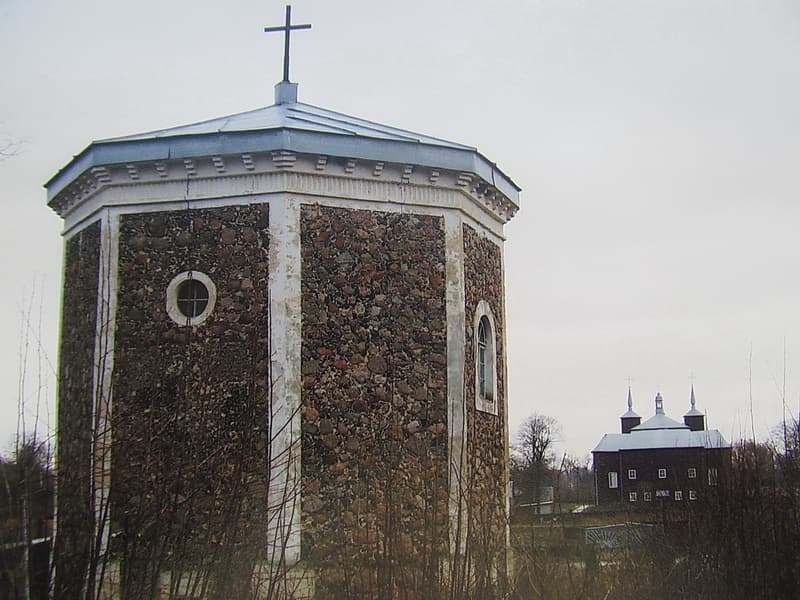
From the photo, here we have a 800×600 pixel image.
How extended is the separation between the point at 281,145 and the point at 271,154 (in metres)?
0.18

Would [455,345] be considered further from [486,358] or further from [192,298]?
[192,298]

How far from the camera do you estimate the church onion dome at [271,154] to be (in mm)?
13820

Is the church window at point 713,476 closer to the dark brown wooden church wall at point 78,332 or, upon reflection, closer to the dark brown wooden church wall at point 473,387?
the dark brown wooden church wall at point 473,387

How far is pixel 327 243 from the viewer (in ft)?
45.4

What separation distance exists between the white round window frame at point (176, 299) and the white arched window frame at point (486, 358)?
3.67 metres

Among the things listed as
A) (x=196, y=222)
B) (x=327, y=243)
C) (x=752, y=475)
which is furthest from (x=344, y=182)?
(x=752, y=475)

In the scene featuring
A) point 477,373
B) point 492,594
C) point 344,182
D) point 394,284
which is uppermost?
point 344,182

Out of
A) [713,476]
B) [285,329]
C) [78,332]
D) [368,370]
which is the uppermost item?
[78,332]

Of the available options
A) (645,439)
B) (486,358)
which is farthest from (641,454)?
(486,358)


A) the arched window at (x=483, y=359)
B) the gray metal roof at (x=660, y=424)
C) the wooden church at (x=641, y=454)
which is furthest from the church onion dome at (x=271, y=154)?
the gray metal roof at (x=660, y=424)

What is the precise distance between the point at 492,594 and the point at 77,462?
11.0 ft

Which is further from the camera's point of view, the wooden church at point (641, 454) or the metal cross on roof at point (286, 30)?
the wooden church at point (641, 454)

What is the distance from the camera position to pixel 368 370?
45.1ft

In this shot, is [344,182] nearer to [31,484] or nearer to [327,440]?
[327,440]
